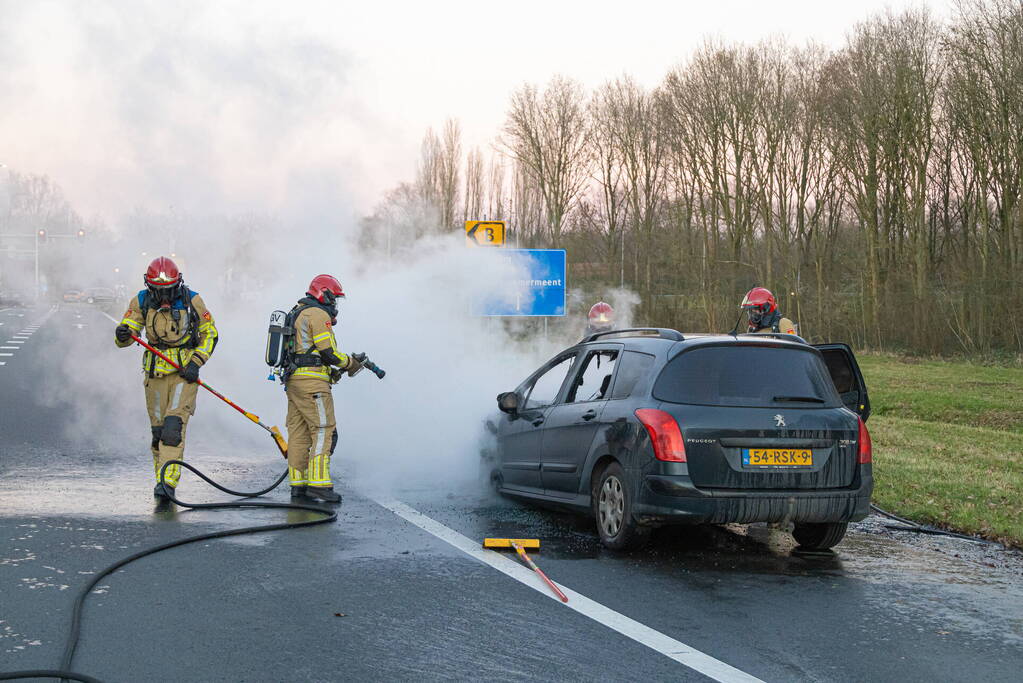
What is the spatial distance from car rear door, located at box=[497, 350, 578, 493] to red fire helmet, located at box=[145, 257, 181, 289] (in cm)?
308

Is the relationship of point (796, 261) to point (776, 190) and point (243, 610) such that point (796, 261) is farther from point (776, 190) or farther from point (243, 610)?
point (243, 610)

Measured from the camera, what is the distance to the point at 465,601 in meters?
5.69

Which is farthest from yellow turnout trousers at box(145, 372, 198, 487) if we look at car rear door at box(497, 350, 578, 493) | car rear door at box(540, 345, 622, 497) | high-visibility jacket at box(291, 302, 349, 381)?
car rear door at box(540, 345, 622, 497)

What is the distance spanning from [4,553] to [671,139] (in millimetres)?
38686

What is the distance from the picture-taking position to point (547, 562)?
22.0 feet

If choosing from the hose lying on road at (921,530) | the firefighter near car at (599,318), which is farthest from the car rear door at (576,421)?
the firefighter near car at (599,318)

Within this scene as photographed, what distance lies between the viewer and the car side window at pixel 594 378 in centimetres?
771

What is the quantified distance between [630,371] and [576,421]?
67 cm

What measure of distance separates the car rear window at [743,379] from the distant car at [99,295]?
56790mm

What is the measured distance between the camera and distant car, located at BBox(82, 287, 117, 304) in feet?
201

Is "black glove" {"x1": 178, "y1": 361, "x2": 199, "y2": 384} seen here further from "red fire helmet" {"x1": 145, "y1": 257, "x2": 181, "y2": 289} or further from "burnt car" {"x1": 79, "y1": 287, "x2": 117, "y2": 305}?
"burnt car" {"x1": 79, "y1": 287, "x2": 117, "y2": 305}

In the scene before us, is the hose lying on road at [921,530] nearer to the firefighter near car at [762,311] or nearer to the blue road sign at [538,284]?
the firefighter near car at [762,311]

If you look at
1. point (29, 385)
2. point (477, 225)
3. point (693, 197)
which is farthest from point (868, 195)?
point (29, 385)

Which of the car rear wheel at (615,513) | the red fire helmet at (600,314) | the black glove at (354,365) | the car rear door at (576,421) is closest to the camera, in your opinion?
the car rear wheel at (615,513)
